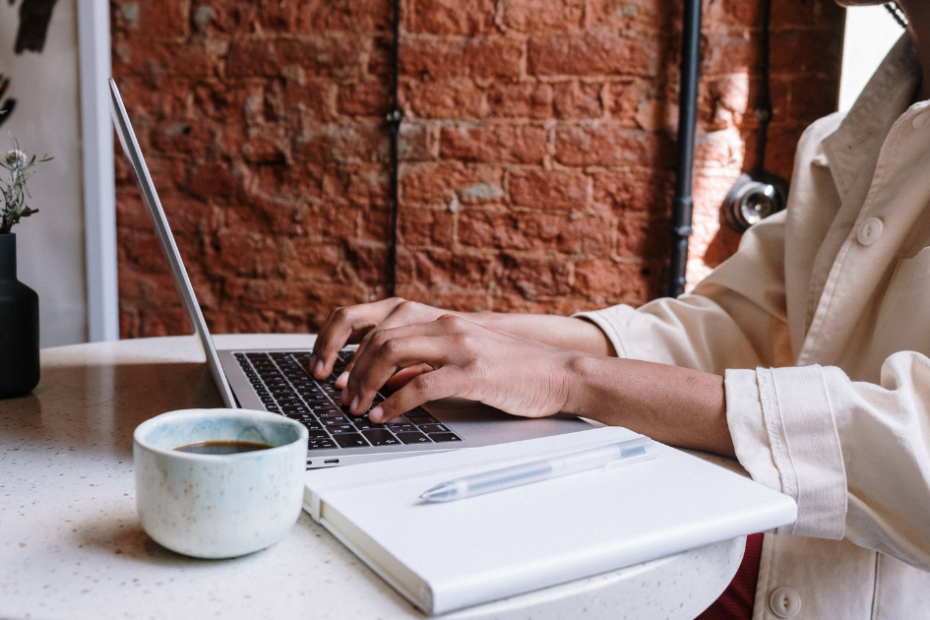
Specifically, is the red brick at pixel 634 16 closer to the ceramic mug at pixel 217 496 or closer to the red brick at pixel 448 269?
the red brick at pixel 448 269

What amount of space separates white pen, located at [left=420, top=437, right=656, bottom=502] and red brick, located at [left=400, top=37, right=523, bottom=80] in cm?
141

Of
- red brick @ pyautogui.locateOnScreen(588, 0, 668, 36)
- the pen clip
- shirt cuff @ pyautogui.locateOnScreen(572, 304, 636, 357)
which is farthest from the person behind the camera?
red brick @ pyautogui.locateOnScreen(588, 0, 668, 36)

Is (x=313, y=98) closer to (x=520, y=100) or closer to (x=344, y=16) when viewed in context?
(x=344, y=16)

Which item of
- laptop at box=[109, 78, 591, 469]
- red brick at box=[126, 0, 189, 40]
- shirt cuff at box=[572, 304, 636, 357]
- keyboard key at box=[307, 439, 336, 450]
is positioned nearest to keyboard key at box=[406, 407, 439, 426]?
laptop at box=[109, 78, 591, 469]

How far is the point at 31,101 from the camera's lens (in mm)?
1615

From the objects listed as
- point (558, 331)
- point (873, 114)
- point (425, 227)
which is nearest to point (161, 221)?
point (558, 331)

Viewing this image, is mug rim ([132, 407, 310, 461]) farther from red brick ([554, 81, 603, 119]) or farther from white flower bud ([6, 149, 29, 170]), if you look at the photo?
red brick ([554, 81, 603, 119])

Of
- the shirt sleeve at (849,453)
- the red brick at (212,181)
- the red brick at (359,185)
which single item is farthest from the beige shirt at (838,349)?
the red brick at (212,181)

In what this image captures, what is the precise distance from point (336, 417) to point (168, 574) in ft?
0.89

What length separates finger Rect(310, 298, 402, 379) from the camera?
833mm

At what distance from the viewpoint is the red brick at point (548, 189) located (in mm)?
1763

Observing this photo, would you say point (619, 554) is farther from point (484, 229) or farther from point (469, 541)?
point (484, 229)

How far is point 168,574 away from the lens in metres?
0.38

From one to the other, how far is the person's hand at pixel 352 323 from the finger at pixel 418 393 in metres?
0.15
